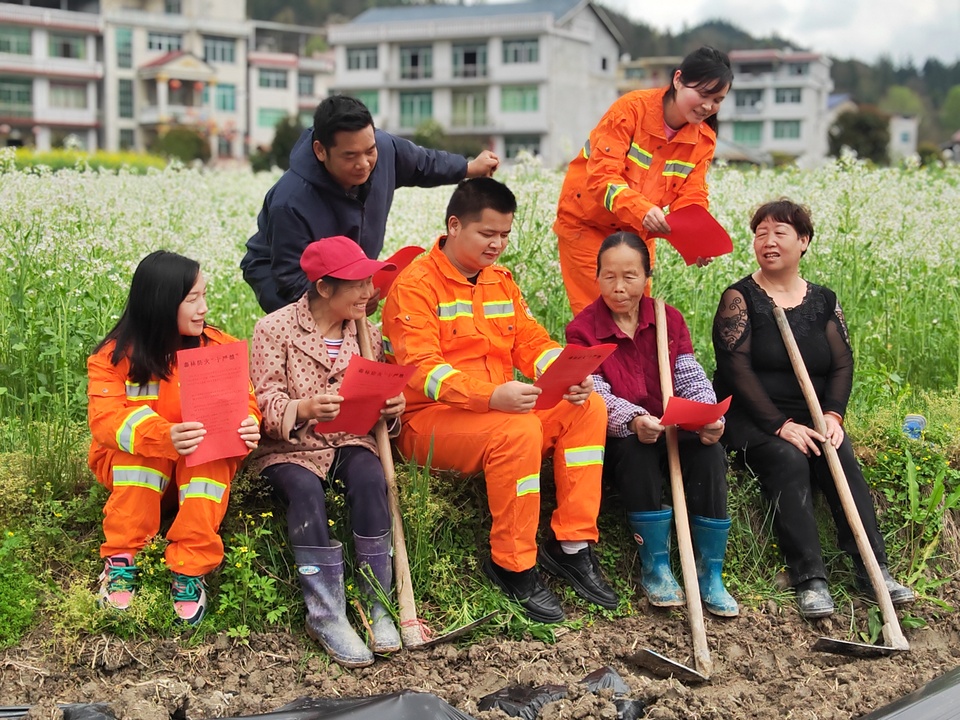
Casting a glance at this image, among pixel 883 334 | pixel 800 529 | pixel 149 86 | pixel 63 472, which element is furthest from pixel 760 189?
pixel 149 86

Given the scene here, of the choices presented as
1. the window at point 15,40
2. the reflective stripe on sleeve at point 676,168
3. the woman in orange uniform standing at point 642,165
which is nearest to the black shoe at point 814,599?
the woman in orange uniform standing at point 642,165

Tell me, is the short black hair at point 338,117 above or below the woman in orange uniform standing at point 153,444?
above

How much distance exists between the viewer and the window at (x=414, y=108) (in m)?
66.8

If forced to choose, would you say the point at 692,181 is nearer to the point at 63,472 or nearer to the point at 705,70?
the point at 705,70

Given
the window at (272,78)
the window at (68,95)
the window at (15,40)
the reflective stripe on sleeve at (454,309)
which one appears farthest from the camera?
the window at (272,78)

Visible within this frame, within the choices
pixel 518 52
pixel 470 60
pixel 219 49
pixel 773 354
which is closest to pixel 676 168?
pixel 773 354

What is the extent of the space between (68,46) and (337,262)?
62.5 metres

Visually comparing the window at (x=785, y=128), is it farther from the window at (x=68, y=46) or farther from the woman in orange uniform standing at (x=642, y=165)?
the woman in orange uniform standing at (x=642, y=165)

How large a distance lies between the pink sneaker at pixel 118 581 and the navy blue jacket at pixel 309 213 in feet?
4.20

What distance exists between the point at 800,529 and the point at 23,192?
4488 millimetres

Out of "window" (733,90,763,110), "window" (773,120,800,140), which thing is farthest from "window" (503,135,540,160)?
"window" (733,90,763,110)

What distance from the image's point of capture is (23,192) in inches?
246

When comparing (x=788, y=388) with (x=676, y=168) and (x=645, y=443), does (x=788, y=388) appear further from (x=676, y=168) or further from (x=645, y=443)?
(x=676, y=168)

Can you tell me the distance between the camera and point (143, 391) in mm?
4121
